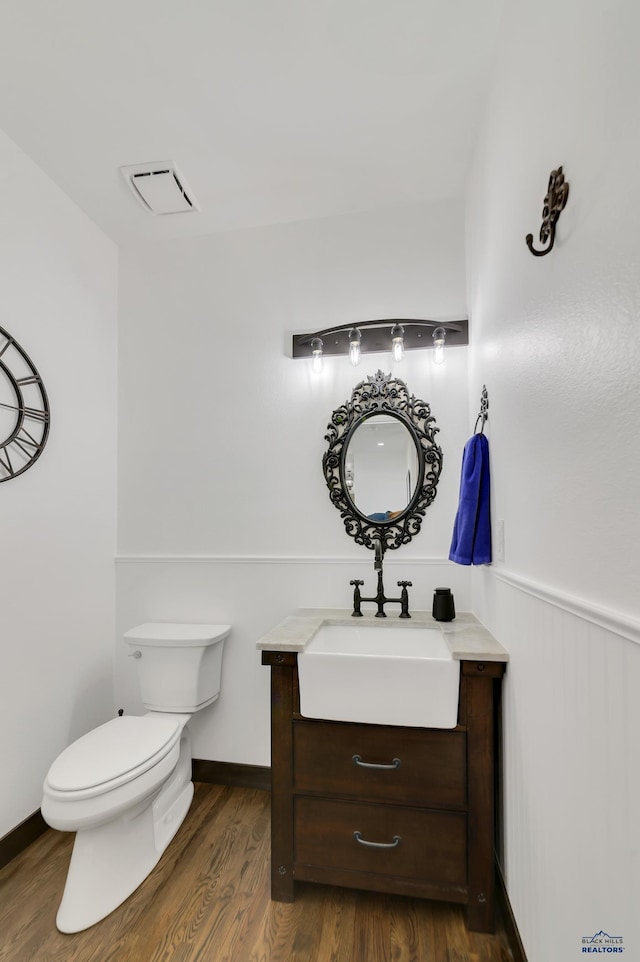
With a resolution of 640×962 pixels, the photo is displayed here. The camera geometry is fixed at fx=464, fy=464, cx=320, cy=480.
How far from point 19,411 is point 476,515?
1.80 meters

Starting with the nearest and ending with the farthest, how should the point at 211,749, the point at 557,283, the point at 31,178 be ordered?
the point at 557,283
the point at 31,178
the point at 211,749

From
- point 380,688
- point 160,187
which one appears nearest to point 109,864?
point 380,688

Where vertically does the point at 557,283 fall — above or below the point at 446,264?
below

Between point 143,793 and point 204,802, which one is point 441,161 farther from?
point 204,802

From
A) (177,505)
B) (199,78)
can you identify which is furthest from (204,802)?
(199,78)

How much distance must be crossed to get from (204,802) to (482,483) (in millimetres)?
1831

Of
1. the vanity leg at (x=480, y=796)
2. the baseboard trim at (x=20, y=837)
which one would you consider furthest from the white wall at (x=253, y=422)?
the vanity leg at (x=480, y=796)

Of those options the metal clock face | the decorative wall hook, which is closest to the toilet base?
the metal clock face

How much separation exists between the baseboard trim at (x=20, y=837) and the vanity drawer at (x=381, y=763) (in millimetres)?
1122

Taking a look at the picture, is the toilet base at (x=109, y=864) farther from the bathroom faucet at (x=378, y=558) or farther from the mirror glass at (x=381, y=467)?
the mirror glass at (x=381, y=467)

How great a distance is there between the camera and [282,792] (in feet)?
4.91

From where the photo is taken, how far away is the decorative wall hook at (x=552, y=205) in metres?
0.89

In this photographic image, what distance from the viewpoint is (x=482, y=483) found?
1.64 meters

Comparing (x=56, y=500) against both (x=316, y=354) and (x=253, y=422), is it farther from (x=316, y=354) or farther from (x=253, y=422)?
(x=316, y=354)
